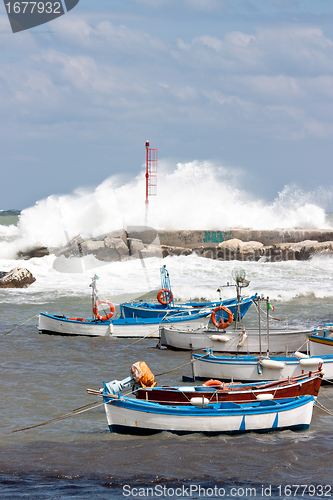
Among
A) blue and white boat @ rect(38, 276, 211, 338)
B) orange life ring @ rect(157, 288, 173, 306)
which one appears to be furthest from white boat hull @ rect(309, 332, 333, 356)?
orange life ring @ rect(157, 288, 173, 306)

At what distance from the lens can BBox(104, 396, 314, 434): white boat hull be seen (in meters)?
8.20

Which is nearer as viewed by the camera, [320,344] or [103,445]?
[103,445]

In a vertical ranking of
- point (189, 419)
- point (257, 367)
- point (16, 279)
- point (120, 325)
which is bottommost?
point (189, 419)

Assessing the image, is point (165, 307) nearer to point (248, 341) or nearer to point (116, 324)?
point (116, 324)

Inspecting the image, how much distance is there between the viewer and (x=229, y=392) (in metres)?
8.83

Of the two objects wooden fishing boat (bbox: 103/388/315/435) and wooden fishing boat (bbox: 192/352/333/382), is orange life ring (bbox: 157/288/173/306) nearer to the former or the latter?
wooden fishing boat (bbox: 192/352/333/382)

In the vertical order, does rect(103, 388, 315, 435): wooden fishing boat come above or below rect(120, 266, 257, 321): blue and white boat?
below

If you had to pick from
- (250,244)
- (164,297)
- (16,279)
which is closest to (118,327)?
(164,297)

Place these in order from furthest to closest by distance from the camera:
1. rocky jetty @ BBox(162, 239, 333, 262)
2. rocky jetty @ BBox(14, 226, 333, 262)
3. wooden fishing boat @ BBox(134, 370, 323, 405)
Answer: rocky jetty @ BBox(162, 239, 333, 262) → rocky jetty @ BBox(14, 226, 333, 262) → wooden fishing boat @ BBox(134, 370, 323, 405)

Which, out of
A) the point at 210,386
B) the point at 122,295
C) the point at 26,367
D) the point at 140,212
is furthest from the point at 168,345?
the point at 140,212

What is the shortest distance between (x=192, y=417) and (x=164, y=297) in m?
9.98

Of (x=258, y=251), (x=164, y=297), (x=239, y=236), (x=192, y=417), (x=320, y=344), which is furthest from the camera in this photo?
(x=239, y=236)

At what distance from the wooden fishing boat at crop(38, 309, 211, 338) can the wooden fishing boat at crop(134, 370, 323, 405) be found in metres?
6.80

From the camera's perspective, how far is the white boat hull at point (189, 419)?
323 inches
